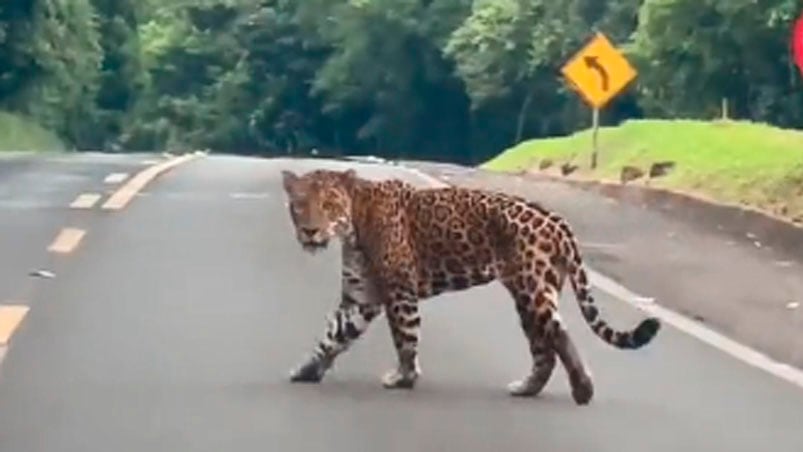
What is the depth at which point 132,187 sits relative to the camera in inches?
1133

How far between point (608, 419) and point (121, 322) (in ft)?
13.1

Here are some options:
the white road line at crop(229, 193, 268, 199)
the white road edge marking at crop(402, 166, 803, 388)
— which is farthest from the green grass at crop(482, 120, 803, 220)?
the white road edge marking at crop(402, 166, 803, 388)

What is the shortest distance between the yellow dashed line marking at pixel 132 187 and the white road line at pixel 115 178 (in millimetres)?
148

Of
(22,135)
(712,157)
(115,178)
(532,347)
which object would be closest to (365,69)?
(22,135)

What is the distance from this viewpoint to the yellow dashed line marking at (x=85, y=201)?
24.1m

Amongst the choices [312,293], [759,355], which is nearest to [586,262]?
[312,293]

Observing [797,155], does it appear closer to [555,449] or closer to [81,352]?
[81,352]

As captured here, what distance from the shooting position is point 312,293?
51.1ft

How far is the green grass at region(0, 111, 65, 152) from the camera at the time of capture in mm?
64750

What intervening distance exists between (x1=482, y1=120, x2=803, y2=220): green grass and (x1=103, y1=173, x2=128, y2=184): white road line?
6373 millimetres

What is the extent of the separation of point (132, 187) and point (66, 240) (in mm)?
9391

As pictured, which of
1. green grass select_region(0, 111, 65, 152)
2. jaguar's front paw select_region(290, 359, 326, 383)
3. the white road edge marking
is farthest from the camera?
green grass select_region(0, 111, 65, 152)

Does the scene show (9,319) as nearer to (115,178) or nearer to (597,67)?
(115,178)

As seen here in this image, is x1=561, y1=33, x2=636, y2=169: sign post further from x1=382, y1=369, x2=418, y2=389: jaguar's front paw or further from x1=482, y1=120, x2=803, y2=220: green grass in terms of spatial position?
x1=382, y1=369, x2=418, y2=389: jaguar's front paw
